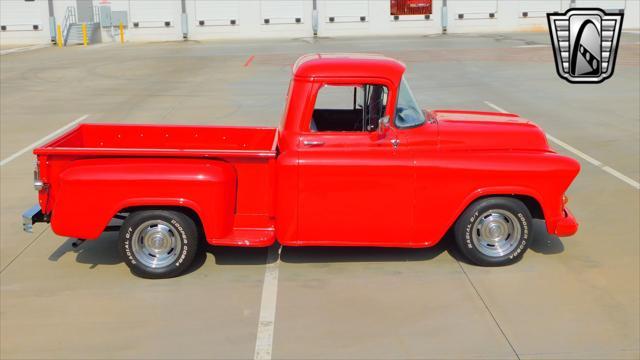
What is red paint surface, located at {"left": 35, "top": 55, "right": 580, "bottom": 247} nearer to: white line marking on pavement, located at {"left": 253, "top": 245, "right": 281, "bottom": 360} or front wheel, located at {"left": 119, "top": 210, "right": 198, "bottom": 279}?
front wheel, located at {"left": 119, "top": 210, "right": 198, "bottom": 279}

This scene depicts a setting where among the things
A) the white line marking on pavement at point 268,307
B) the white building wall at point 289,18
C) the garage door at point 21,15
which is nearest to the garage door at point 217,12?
the white building wall at point 289,18

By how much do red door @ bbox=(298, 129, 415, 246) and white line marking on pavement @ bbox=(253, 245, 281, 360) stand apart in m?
0.52

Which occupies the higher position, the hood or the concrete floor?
the hood

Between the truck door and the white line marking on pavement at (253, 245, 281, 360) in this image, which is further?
the truck door

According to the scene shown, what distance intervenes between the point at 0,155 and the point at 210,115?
4.86m

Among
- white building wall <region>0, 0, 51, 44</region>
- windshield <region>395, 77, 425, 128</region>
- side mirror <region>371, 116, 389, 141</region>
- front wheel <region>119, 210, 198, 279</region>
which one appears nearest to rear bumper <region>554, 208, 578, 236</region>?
windshield <region>395, 77, 425, 128</region>

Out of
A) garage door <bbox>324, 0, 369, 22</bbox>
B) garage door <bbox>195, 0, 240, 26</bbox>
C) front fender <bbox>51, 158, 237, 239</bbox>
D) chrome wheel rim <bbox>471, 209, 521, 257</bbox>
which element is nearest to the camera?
front fender <bbox>51, 158, 237, 239</bbox>

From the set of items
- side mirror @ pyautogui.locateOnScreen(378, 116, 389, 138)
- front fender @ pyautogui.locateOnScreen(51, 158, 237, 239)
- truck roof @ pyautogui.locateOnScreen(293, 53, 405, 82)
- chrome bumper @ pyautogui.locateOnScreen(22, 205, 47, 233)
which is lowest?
chrome bumper @ pyautogui.locateOnScreen(22, 205, 47, 233)

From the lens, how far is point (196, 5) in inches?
1823

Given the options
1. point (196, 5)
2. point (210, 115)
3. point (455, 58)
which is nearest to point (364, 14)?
point (196, 5)

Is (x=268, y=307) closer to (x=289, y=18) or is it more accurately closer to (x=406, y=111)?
(x=406, y=111)

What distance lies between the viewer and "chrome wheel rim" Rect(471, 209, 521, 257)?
6.77m

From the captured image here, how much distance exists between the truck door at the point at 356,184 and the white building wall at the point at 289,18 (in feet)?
135

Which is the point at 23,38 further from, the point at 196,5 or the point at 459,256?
the point at 459,256
